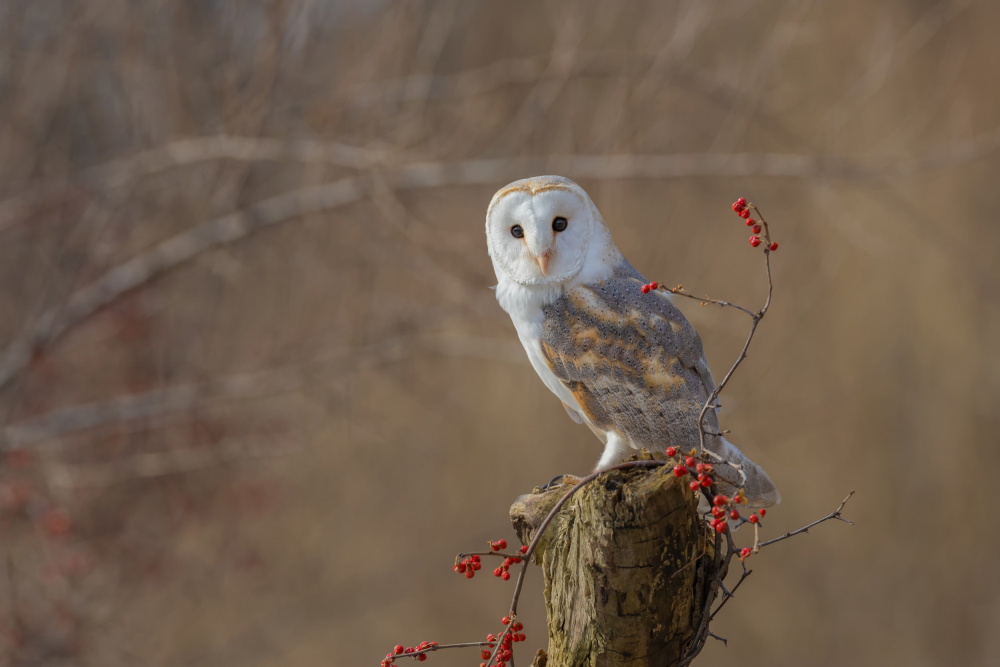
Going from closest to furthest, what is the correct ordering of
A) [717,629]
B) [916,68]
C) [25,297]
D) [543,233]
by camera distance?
[543,233] → [916,68] → [717,629] → [25,297]

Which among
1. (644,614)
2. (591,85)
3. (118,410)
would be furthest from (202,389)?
(644,614)

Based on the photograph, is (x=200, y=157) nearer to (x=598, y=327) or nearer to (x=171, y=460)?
(x=171, y=460)

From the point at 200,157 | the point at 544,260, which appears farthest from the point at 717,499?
the point at 200,157

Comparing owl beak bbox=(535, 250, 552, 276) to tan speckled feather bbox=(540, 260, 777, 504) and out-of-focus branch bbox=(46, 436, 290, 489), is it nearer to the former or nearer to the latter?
tan speckled feather bbox=(540, 260, 777, 504)

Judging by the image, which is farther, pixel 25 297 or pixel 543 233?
pixel 25 297

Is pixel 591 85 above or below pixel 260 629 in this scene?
above

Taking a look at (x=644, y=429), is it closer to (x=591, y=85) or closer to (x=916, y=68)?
(x=591, y=85)

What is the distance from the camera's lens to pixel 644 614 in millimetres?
750

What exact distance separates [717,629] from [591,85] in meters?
1.83

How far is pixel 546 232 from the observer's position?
895 millimetres

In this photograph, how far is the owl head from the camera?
35.5 inches

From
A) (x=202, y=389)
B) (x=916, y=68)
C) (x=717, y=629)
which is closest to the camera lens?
(x=202, y=389)

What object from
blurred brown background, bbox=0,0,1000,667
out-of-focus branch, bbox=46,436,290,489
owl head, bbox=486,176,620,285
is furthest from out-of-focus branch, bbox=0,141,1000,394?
owl head, bbox=486,176,620,285

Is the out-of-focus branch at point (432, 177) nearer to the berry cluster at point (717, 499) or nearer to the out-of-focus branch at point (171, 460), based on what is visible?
the out-of-focus branch at point (171, 460)
